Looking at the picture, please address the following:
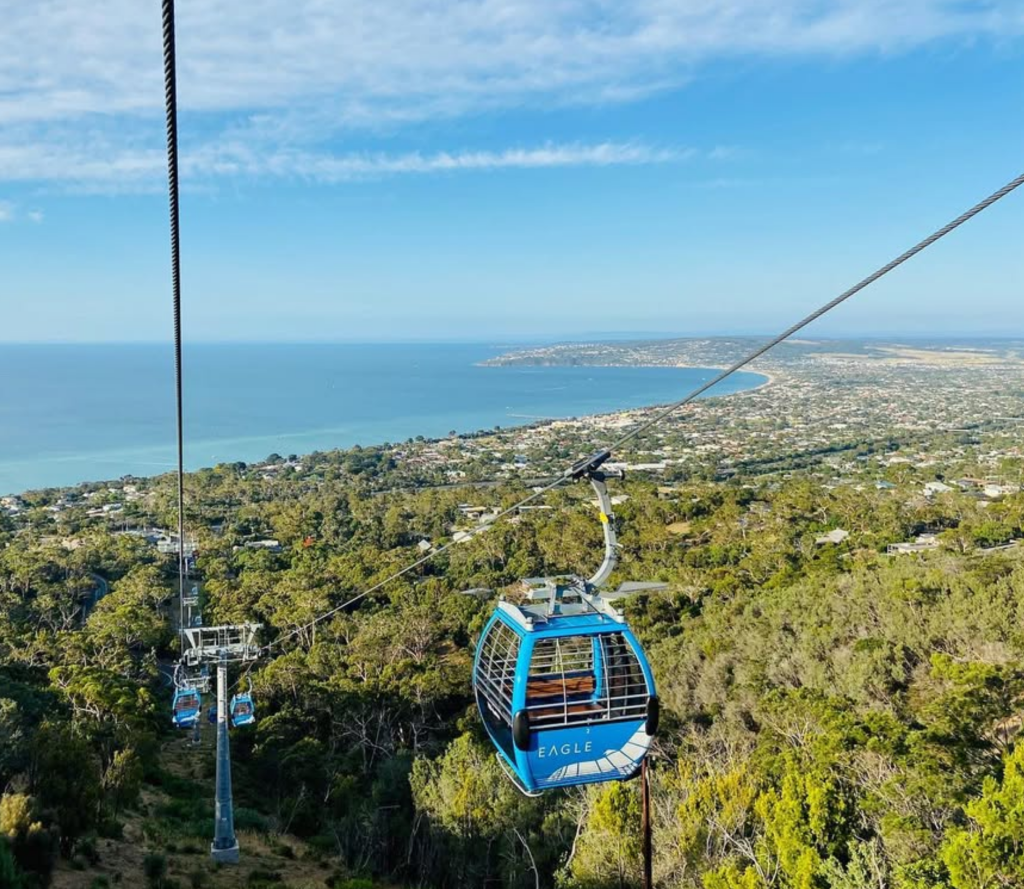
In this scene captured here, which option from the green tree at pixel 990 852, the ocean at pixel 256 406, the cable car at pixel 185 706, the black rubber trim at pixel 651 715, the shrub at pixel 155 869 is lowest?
the ocean at pixel 256 406

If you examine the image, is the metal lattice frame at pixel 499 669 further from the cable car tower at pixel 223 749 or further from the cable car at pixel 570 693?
the cable car tower at pixel 223 749

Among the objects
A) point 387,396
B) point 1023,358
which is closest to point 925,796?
point 387,396

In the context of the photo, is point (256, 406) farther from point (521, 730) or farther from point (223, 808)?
point (521, 730)

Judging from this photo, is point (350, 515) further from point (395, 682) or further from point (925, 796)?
point (925, 796)

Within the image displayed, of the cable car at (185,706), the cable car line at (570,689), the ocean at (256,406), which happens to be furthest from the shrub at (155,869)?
the ocean at (256,406)

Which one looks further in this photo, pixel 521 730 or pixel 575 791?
pixel 575 791

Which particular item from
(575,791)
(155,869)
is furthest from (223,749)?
(575,791)
